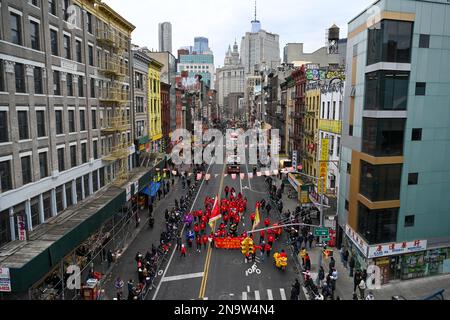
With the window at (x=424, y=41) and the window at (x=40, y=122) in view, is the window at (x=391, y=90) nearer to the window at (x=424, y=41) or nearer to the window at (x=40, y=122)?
the window at (x=424, y=41)

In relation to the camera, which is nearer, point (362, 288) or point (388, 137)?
point (362, 288)

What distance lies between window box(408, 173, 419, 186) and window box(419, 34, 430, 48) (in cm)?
819

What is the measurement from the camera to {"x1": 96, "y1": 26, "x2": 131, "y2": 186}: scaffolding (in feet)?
109

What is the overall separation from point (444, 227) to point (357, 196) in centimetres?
613

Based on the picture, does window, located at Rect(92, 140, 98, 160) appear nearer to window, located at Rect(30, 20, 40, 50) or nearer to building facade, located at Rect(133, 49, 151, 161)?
window, located at Rect(30, 20, 40, 50)

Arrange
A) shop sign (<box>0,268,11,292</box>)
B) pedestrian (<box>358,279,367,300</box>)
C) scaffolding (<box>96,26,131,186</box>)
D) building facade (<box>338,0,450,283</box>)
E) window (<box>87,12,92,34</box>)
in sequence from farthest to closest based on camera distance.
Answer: scaffolding (<box>96,26,131,186</box>) < window (<box>87,12,92,34</box>) < building facade (<box>338,0,450,283</box>) < pedestrian (<box>358,279,367,300</box>) < shop sign (<box>0,268,11,292</box>)

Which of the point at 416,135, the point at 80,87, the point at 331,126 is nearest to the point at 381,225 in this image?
the point at 416,135

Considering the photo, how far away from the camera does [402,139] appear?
76.8 ft

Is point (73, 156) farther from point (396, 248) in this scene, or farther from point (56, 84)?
point (396, 248)

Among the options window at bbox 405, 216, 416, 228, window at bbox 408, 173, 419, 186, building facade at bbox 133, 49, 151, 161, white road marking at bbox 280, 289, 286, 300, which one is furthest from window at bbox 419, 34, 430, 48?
building facade at bbox 133, 49, 151, 161

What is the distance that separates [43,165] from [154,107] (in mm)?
31795

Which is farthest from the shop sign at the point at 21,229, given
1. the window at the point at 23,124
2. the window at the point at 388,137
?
the window at the point at 388,137

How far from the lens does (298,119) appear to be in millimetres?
51531

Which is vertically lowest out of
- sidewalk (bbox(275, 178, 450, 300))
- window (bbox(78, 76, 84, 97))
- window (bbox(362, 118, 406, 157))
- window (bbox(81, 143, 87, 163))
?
sidewalk (bbox(275, 178, 450, 300))
